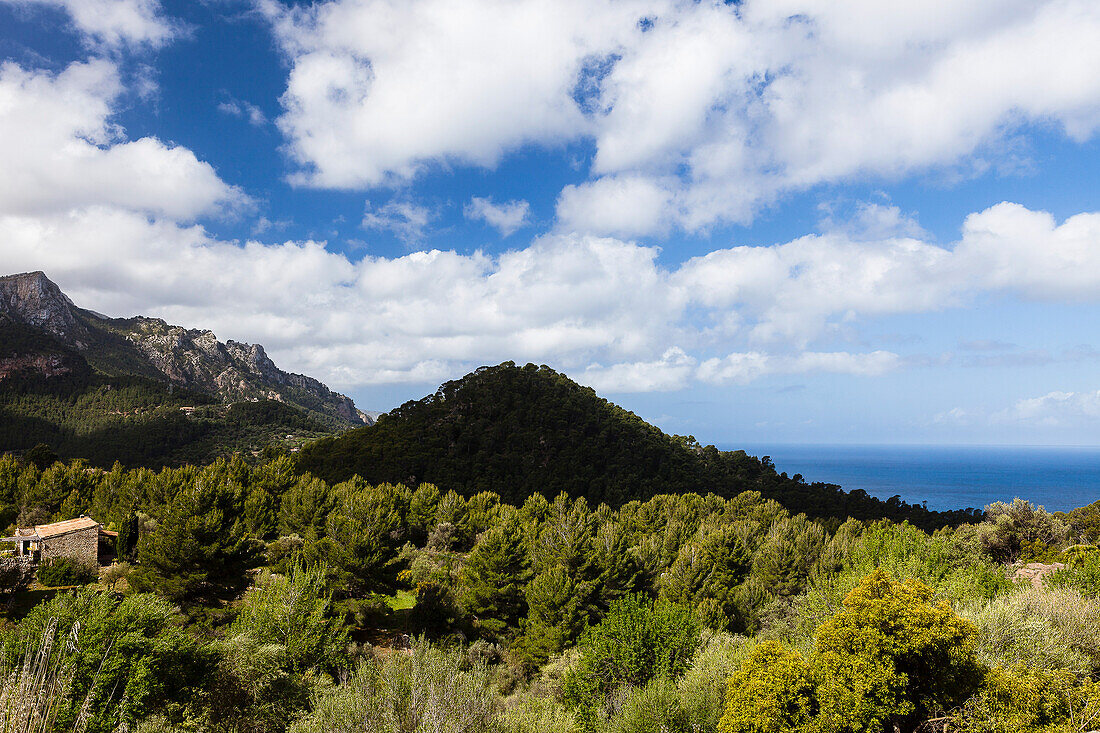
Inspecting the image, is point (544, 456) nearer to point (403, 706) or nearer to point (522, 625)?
point (522, 625)

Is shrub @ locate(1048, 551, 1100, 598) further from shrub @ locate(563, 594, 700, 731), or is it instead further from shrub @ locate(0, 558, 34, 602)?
shrub @ locate(0, 558, 34, 602)

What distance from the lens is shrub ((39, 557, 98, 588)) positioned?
2803cm

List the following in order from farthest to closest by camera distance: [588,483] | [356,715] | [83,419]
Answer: [83,419]
[588,483]
[356,715]

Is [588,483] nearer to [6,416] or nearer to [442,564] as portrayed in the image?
[442,564]

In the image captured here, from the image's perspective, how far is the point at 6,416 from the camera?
348 feet

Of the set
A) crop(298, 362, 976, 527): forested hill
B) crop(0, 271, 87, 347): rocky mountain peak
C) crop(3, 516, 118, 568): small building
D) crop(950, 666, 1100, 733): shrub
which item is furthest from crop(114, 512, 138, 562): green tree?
crop(0, 271, 87, 347): rocky mountain peak

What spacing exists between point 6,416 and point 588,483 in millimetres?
125277

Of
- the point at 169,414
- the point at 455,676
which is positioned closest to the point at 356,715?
the point at 455,676

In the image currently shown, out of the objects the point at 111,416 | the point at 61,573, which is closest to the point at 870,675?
the point at 61,573

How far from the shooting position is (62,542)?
31.6 m

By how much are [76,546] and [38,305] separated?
21727 cm

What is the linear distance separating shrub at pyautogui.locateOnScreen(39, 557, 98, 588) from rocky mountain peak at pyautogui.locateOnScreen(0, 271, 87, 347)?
8143 inches

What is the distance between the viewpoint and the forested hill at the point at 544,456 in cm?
7056

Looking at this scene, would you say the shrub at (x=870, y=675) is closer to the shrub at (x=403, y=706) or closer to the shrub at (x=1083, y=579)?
the shrub at (x=403, y=706)
